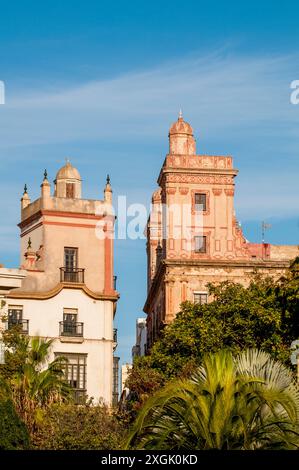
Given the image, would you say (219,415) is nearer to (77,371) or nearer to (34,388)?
(34,388)

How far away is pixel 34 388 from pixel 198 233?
40.7 meters

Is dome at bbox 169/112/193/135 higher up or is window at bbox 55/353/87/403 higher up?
dome at bbox 169/112/193/135

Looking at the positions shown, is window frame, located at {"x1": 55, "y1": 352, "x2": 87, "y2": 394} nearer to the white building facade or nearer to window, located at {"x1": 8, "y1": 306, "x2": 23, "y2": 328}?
the white building facade

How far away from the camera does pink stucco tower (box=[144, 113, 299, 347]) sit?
104 m

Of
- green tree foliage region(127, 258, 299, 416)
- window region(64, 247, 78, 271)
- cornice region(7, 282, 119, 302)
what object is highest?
window region(64, 247, 78, 271)

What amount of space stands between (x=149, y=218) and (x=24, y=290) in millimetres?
39287

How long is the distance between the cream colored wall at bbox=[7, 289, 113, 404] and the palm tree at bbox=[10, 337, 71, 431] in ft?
43.3

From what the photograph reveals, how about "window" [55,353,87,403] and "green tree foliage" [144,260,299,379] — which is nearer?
"green tree foliage" [144,260,299,379]

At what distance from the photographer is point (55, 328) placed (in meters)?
85.2

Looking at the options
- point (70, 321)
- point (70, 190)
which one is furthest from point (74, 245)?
point (70, 321)

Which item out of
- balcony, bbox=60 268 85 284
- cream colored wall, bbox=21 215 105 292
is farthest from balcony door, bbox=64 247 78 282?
cream colored wall, bbox=21 215 105 292

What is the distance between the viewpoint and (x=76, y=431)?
5934cm

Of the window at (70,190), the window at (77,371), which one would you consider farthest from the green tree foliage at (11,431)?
the window at (70,190)

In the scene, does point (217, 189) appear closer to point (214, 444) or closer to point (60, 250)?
point (60, 250)
